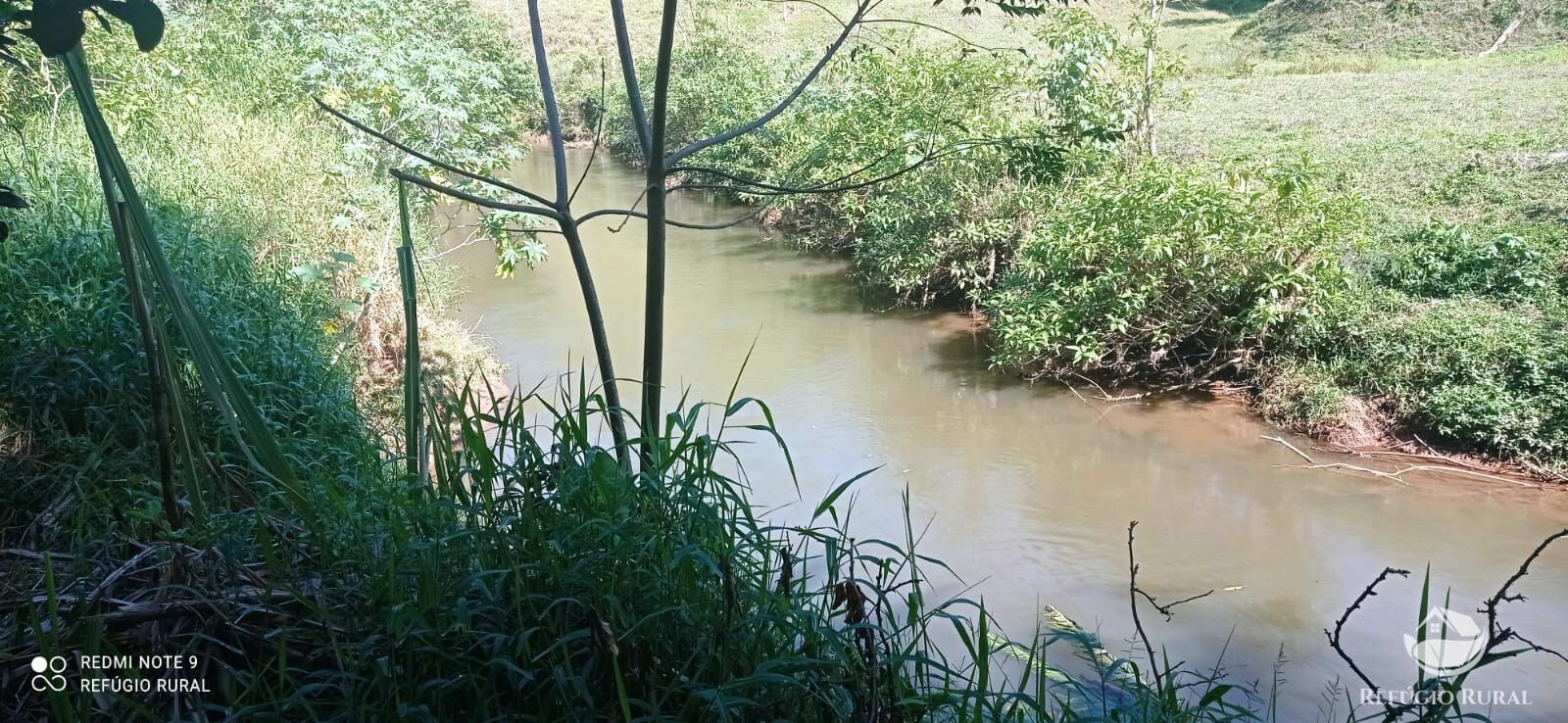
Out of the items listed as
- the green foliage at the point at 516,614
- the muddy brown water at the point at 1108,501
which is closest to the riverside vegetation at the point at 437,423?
the green foliage at the point at 516,614

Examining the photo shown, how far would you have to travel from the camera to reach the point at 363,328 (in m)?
5.57

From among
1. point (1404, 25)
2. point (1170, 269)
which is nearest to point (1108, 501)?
point (1170, 269)

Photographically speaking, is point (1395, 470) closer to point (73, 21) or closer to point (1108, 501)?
point (1108, 501)

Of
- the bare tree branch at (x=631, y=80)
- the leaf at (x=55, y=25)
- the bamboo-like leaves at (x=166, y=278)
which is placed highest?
the bare tree branch at (x=631, y=80)

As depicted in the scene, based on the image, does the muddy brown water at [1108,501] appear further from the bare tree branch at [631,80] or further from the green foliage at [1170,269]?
the bare tree branch at [631,80]

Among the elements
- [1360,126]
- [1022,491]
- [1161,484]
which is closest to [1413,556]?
[1161,484]

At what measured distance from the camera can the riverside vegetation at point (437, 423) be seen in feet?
4.95

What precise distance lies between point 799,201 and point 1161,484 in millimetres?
6387

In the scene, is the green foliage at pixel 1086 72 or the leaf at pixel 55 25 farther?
the green foliage at pixel 1086 72

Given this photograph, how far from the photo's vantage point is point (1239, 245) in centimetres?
580

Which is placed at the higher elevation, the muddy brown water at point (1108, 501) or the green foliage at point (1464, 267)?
the green foliage at point (1464, 267)

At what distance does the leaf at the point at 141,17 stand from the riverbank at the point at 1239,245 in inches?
81.1

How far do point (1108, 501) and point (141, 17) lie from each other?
4940 mm

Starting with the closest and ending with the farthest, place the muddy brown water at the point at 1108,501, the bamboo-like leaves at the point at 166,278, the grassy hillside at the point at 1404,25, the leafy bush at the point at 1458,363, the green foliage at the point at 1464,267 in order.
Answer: the bamboo-like leaves at the point at 166,278 → the muddy brown water at the point at 1108,501 → the leafy bush at the point at 1458,363 → the green foliage at the point at 1464,267 → the grassy hillside at the point at 1404,25
